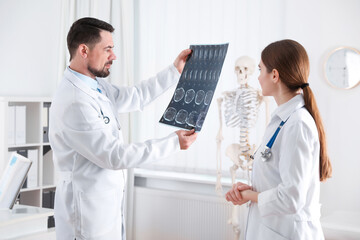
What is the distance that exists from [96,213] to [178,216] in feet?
6.57

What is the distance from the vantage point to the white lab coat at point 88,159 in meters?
1.98

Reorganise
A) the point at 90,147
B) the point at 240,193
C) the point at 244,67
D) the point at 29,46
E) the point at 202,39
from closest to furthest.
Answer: the point at 240,193 < the point at 90,147 < the point at 244,67 < the point at 202,39 < the point at 29,46

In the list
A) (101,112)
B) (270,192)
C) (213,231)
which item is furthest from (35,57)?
(270,192)

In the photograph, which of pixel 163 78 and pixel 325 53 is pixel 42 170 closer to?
pixel 163 78

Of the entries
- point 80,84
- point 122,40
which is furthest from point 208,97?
point 122,40

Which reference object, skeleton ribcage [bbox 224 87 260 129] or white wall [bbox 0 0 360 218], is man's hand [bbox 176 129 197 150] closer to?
skeleton ribcage [bbox 224 87 260 129]

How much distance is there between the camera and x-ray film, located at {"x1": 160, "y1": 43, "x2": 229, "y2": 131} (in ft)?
6.80

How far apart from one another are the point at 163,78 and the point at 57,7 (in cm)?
278

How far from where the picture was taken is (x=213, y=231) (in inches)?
147

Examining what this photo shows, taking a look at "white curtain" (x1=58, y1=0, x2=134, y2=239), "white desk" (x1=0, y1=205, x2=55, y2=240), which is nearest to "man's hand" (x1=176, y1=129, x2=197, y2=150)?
"white desk" (x1=0, y1=205, x2=55, y2=240)

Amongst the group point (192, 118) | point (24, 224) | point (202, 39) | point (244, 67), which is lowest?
A: point (24, 224)

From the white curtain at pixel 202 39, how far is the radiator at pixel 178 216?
27cm

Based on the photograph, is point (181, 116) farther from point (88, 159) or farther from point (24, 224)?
point (24, 224)

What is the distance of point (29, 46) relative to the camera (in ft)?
16.1
